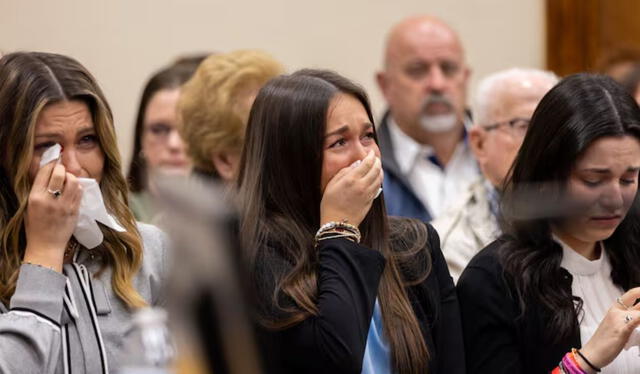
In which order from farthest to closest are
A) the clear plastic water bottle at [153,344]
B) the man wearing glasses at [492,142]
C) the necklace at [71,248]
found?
the man wearing glasses at [492,142], the necklace at [71,248], the clear plastic water bottle at [153,344]

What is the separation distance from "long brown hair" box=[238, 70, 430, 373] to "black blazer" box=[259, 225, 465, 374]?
0.13 ft

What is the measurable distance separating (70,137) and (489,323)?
0.91 meters

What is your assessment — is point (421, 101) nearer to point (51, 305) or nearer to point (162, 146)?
point (162, 146)

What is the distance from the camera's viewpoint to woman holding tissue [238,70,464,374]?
6.97 feet

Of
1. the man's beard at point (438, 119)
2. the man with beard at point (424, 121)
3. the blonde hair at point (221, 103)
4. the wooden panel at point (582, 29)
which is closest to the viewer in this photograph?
the blonde hair at point (221, 103)

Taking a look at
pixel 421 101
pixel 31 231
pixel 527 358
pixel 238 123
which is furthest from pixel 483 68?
pixel 31 231

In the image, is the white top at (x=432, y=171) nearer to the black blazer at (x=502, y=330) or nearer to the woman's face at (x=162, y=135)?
the woman's face at (x=162, y=135)

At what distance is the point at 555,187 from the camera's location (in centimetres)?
241

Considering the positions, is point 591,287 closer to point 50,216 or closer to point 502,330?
point 502,330

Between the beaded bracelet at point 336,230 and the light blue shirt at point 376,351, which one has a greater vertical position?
the beaded bracelet at point 336,230

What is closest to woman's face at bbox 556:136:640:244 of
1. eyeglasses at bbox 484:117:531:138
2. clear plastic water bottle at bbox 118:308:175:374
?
eyeglasses at bbox 484:117:531:138

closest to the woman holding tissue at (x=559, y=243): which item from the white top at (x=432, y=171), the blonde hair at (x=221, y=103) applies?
the blonde hair at (x=221, y=103)

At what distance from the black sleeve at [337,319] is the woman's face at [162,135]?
1666 mm

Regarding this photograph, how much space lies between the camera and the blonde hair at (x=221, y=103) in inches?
123
